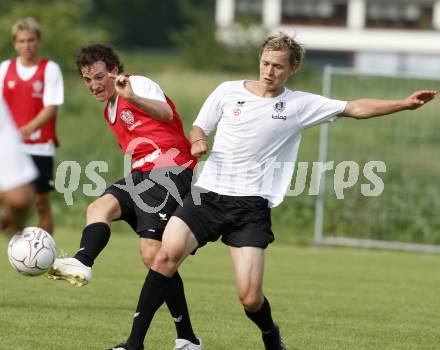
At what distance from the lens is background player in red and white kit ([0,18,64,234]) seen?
10594 millimetres

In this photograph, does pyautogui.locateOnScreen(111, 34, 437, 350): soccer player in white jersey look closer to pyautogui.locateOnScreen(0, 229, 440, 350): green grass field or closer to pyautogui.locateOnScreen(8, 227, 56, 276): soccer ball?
pyautogui.locateOnScreen(8, 227, 56, 276): soccer ball

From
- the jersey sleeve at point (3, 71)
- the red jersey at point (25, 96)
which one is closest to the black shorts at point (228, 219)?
the red jersey at point (25, 96)

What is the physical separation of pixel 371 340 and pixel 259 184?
1.64 meters

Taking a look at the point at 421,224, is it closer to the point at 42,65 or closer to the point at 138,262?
the point at 138,262

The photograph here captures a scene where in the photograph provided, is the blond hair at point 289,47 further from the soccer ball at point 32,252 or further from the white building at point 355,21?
the white building at point 355,21

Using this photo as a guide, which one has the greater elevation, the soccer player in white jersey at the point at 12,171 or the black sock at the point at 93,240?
the soccer player in white jersey at the point at 12,171

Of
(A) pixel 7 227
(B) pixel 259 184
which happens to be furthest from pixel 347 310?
(A) pixel 7 227

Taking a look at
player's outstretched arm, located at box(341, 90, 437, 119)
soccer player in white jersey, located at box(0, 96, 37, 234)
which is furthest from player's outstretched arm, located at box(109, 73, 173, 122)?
soccer player in white jersey, located at box(0, 96, 37, 234)

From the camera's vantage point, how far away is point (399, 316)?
8867mm

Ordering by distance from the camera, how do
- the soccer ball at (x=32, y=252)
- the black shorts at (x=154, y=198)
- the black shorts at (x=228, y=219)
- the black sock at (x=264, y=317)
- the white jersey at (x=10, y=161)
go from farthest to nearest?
the black shorts at (x=154, y=198) < the black sock at (x=264, y=317) < the black shorts at (x=228, y=219) < the soccer ball at (x=32, y=252) < the white jersey at (x=10, y=161)

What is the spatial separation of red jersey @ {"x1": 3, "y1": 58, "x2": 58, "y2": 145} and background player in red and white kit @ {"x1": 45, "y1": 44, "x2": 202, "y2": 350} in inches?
144

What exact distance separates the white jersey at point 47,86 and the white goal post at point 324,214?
5.12 m

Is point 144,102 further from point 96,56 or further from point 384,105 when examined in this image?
point 384,105

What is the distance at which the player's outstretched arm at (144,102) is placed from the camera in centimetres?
638
